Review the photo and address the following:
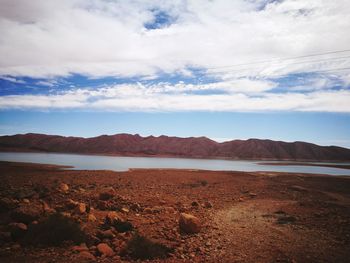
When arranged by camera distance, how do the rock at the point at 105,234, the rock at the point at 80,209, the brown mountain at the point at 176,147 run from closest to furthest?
the rock at the point at 105,234, the rock at the point at 80,209, the brown mountain at the point at 176,147

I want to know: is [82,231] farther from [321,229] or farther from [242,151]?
[242,151]

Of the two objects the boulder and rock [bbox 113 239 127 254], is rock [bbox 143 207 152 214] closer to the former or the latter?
the boulder

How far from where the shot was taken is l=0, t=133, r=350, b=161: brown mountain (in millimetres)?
114938

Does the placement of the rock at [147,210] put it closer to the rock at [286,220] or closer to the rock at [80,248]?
the rock at [80,248]

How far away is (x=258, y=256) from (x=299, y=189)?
1244 cm

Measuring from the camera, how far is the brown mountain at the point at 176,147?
11494 cm

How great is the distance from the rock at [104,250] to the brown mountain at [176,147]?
371ft

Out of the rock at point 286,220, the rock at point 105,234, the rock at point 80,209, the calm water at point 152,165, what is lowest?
the calm water at point 152,165

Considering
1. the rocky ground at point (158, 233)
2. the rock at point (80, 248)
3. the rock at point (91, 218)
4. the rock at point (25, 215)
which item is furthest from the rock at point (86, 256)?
the rock at point (25, 215)

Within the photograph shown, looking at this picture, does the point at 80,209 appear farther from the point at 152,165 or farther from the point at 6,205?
the point at 152,165

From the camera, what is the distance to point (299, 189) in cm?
1608

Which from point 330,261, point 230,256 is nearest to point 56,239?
point 230,256

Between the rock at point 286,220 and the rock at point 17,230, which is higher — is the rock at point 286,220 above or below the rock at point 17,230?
below

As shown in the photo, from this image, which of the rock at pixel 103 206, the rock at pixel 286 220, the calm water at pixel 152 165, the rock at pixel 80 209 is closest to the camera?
the rock at pixel 80 209
